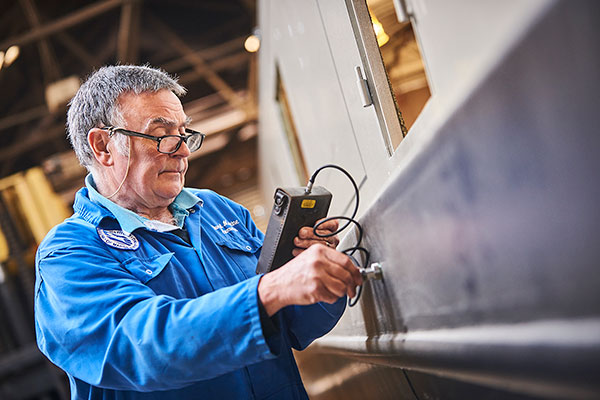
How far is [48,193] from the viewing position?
7742 millimetres

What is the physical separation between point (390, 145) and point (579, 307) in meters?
0.73

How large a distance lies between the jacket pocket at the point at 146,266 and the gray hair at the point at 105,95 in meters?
0.35

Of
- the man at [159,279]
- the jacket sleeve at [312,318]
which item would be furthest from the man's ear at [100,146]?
the jacket sleeve at [312,318]

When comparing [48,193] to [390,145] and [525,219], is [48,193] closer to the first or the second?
[390,145]

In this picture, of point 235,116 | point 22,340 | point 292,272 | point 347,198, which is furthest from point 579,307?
point 22,340

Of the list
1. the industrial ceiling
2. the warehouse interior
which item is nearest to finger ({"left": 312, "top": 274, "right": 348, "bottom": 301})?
the warehouse interior

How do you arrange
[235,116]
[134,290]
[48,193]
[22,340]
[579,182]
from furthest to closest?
[48,193] < [235,116] < [22,340] < [134,290] < [579,182]

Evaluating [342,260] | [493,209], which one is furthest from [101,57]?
[493,209]

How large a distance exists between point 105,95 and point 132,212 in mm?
346

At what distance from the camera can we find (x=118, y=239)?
4.59ft

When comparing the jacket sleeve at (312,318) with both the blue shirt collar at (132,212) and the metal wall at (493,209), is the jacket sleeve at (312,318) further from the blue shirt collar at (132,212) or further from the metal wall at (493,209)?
the blue shirt collar at (132,212)

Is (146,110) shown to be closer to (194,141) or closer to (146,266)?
(194,141)

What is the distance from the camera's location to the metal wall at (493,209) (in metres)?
0.57

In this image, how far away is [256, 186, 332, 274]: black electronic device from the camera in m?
1.29
